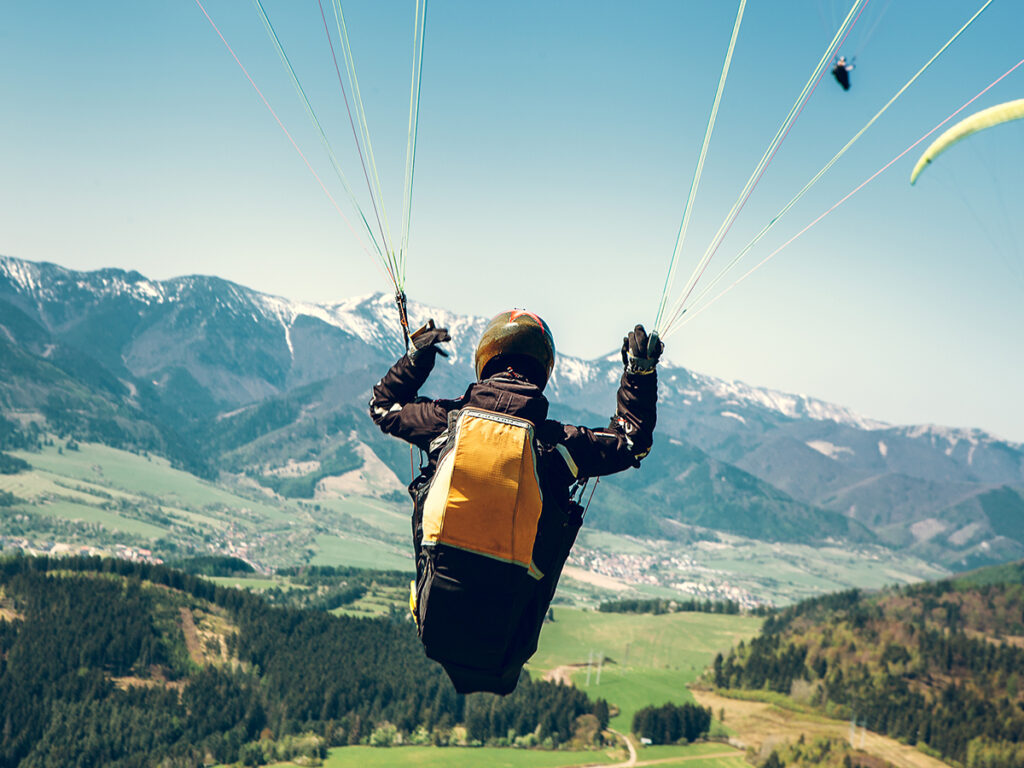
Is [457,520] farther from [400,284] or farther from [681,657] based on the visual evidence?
[681,657]

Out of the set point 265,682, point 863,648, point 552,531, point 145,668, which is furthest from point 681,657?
point 552,531

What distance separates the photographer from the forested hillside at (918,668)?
11006cm

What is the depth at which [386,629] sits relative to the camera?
14950 centimetres

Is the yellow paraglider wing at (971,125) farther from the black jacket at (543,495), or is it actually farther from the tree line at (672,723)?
the tree line at (672,723)

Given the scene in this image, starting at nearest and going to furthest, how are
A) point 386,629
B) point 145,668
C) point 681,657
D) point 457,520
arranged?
1. point 457,520
2. point 145,668
3. point 386,629
4. point 681,657

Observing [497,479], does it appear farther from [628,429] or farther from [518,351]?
[628,429]

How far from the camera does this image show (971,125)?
253 inches

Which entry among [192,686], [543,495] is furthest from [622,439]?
[192,686]

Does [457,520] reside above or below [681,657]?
above

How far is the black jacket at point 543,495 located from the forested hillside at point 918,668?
400ft

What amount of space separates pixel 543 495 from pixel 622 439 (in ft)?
3.73

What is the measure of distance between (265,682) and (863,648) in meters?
102

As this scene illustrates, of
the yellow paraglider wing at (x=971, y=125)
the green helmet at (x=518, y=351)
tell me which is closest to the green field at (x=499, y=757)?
the green helmet at (x=518, y=351)

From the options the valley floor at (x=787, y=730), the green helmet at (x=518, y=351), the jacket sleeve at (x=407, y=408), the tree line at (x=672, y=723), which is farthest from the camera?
the tree line at (x=672, y=723)
